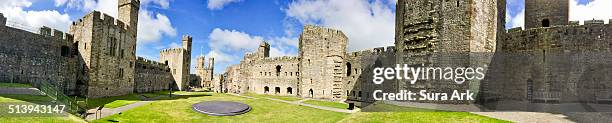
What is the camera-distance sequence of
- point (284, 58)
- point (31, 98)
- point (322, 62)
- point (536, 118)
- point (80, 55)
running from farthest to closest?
point (284, 58), point (322, 62), point (80, 55), point (31, 98), point (536, 118)

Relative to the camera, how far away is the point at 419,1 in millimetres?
18016

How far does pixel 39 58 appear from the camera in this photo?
24.3 metres

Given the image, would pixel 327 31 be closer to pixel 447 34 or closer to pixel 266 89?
pixel 266 89

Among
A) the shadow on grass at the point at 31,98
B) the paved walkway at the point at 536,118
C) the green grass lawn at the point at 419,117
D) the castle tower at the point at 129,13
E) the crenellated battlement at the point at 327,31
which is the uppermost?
the castle tower at the point at 129,13

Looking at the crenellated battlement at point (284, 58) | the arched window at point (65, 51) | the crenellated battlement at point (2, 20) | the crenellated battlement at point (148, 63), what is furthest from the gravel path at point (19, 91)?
the crenellated battlement at point (284, 58)

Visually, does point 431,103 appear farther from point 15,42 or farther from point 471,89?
point 15,42

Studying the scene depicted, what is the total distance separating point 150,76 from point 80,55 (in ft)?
51.9

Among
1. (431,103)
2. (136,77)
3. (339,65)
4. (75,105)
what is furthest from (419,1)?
(136,77)

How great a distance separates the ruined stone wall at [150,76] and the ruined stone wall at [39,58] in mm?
11992

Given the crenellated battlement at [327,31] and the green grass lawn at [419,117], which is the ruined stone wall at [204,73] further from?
the green grass lawn at [419,117]

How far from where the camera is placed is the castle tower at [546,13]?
74.9 ft

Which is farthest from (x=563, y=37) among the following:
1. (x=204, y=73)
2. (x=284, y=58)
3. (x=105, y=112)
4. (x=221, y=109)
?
(x=204, y=73)

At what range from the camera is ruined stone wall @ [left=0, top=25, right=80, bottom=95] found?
73.4 feet

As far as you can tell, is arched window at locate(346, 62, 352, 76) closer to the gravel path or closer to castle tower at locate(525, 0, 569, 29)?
castle tower at locate(525, 0, 569, 29)
